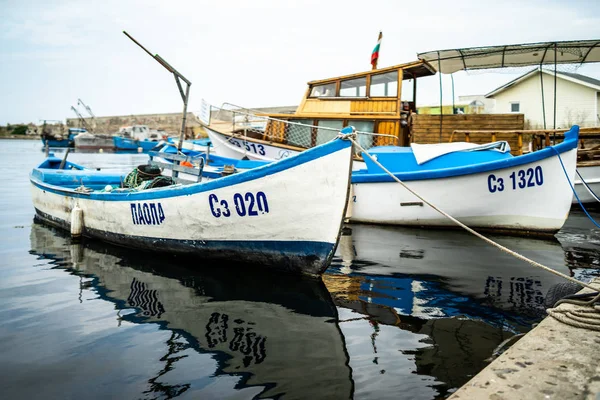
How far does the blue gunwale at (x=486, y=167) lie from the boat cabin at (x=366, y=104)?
328 centimetres

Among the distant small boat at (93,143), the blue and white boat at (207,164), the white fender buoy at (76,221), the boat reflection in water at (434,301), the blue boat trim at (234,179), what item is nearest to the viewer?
the boat reflection in water at (434,301)

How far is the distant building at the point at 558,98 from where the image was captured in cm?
2733

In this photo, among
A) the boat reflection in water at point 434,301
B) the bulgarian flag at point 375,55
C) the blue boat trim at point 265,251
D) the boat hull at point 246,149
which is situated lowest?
the boat reflection in water at point 434,301

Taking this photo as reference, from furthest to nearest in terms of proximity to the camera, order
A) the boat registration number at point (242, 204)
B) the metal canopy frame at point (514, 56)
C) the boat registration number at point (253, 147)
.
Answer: the boat registration number at point (253, 147), the metal canopy frame at point (514, 56), the boat registration number at point (242, 204)

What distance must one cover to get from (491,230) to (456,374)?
6532mm

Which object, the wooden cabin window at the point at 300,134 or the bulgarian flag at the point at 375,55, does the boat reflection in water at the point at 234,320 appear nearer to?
the wooden cabin window at the point at 300,134

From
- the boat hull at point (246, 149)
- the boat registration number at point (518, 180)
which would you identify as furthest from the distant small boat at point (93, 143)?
the boat registration number at point (518, 180)

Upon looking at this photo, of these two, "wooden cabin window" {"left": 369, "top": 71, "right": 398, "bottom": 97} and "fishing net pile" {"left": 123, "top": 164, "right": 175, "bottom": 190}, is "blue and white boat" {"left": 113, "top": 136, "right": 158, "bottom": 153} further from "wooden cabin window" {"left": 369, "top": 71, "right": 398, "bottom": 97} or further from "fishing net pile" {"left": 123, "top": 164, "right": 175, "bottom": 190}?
"fishing net pile" {"left": 123, "top": 164, "right": 175, "bottom": 190}

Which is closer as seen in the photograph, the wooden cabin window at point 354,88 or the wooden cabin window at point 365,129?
the wooden cabin window at point 365,129

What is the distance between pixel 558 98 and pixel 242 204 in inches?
1093

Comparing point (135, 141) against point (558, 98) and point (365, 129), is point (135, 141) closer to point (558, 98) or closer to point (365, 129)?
point (558, 98)

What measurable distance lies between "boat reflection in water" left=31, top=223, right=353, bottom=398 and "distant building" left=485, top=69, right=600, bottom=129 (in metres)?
25.3

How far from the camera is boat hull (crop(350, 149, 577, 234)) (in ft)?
→ 28.2

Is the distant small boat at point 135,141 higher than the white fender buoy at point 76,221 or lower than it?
higher
